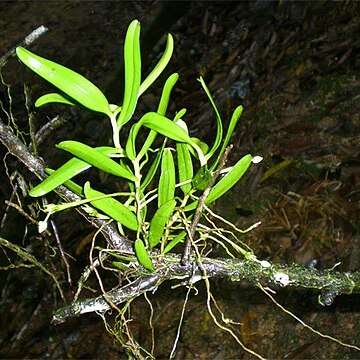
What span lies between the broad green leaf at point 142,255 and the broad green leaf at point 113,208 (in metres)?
0.05

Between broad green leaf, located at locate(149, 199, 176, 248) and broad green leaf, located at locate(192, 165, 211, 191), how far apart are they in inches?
1.8

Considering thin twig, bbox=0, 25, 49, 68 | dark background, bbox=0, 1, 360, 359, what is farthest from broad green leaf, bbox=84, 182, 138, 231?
dark background, bbox=0, 1, 360, 359

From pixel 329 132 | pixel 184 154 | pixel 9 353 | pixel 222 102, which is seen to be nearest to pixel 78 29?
pixel 222 102

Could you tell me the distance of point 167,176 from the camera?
77 cm

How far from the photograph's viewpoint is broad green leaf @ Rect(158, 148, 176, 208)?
767 mm

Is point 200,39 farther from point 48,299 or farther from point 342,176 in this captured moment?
point 48,299

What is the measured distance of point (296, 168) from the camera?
2166 mm

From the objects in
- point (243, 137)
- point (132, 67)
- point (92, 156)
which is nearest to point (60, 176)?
point (92, 156)

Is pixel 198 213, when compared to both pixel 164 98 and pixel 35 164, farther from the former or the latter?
pixel 35 164

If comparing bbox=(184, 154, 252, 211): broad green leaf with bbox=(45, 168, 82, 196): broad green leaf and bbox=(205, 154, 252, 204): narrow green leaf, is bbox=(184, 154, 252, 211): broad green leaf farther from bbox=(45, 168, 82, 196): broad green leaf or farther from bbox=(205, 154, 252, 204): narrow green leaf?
bbox=(45, 168, 82, 196): broad green leaf

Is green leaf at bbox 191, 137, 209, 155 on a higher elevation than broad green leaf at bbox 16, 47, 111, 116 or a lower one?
lower

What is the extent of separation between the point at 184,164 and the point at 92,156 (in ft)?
0.51

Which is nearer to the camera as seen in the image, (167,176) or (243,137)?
(167,176)

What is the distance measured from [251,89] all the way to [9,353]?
1.56 m
